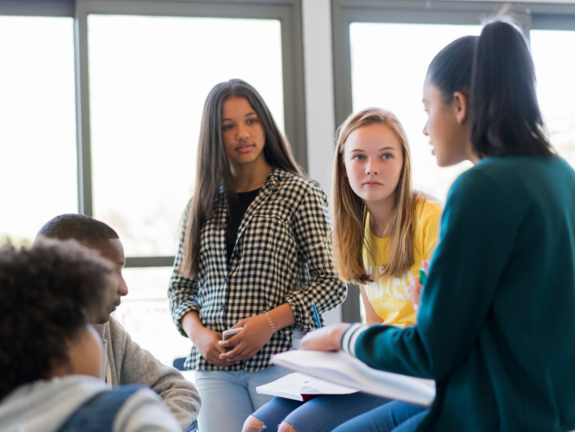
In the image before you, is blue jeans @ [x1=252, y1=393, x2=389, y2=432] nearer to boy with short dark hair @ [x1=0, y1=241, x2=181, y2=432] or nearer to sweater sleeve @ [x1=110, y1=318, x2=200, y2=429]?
sweater sleeve @ [x1=110, y1=318, x2=200, y2=429]

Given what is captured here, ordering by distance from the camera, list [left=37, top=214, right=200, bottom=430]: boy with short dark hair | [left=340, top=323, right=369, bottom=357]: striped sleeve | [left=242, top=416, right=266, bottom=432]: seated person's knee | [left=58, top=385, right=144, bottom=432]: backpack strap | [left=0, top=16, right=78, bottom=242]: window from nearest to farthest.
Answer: [left=58, top=385, right=144, bottom=432]: backpack strap
[left=340, top=323, right=369, bottom=357]: striped sleeve
[left=37, top=214, right=200, bottom=430]: boy with short dark hair
[left=242, top=416, right=266, bottom=432]: seated person's knee
[left=0, top=16, right=78, bottom=242]: window

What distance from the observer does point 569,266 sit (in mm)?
838

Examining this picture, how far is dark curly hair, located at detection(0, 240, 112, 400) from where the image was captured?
68cm

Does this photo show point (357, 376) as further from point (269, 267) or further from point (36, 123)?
point (36, 123)

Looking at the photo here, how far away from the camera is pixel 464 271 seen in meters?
0.81

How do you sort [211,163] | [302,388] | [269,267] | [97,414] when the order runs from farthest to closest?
[211,163], [269,267], [302,388], [97,414]

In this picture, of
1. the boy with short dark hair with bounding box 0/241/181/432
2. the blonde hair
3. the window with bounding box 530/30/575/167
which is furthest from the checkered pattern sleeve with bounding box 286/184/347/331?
the window with bounding box 530/30/575/167

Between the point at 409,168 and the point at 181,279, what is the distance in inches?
35.2

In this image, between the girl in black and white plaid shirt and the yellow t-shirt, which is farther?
the girl in black and white plaid shirt

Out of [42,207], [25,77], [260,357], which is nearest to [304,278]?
[260,357]

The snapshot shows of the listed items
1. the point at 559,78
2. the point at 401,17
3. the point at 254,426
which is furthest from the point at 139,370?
the point at 559,78

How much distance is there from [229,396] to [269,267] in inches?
16.4

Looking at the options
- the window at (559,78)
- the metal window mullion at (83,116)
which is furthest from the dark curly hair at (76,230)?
the window at (559,78)

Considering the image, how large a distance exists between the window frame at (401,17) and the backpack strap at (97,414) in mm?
2396
